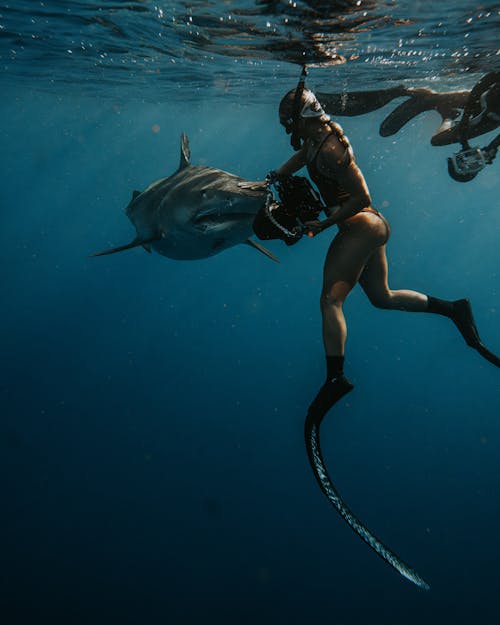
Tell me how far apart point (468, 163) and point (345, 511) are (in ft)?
15.6

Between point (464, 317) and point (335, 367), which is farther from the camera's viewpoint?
point (464, 317)

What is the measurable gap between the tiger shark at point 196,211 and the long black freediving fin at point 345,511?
273cm

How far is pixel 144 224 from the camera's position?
7785 millimetres

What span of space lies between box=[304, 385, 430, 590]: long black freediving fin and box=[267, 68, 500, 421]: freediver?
0.19 m

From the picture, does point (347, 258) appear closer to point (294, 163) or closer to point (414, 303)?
point (294, 163)

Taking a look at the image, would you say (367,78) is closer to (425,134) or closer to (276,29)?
(276,29)

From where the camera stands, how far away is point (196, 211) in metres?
5.95

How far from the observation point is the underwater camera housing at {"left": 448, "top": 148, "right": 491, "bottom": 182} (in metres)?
5.47

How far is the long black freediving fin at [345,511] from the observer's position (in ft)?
12.0

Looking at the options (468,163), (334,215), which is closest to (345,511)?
(334,215)

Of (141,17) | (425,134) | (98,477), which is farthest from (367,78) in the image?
(425,134)

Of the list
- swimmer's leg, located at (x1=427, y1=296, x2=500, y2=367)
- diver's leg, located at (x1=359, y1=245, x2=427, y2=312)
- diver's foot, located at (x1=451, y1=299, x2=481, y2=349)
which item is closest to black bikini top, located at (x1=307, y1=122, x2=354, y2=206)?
diver's leg, located at (x1=359, y1=245, x2=427, y2=312)

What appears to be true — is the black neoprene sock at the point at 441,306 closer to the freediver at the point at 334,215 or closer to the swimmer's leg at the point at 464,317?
the swimmer's leg at the point at 464,317

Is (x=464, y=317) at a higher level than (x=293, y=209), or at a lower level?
lower
